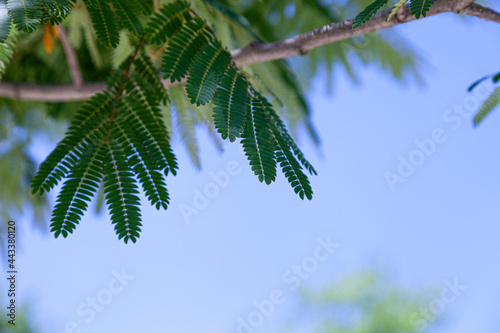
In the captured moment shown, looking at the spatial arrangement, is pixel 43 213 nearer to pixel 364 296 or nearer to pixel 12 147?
pixel 12 147

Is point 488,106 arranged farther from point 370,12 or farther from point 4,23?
point 4,23

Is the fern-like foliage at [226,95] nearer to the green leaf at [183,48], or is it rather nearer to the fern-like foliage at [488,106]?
the green leaf at [183,48]

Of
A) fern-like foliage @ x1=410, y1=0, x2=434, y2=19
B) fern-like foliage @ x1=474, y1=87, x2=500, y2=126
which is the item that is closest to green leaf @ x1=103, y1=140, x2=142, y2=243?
fern-like foliage @ x1=410, y1=0, x2=434, y2=19

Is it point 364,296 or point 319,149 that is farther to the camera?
point 364,296

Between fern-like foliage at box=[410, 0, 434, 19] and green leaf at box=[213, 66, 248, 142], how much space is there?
16.9 inches

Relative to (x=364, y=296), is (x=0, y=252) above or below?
below

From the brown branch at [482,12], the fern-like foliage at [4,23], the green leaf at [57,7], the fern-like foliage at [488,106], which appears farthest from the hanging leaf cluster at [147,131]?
the fern-like foliage at [488,106]

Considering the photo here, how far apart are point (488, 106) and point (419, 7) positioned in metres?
0.62

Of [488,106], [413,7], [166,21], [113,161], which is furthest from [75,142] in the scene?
[488,106]

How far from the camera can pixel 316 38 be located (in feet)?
4.73

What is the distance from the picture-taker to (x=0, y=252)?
2.65m

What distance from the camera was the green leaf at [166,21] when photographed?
140 cm

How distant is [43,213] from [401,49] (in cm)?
235

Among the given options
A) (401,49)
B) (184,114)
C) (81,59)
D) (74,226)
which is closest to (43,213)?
(81,59)
